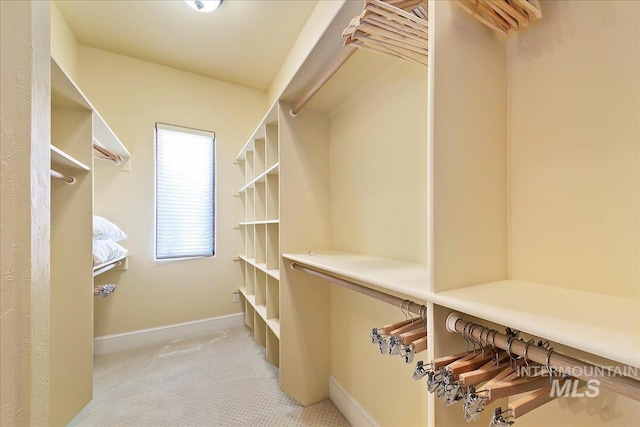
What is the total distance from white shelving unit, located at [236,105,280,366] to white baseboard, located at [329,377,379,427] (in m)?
0.51

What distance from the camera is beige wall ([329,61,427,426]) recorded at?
1.13 m

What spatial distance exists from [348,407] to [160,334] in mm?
2109

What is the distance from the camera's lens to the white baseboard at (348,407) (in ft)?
4.63

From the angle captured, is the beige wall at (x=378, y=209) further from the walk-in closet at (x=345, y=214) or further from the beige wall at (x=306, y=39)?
the beige wall at (x=306, y=39)

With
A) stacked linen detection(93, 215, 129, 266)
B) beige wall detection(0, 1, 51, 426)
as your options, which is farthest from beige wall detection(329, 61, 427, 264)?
stacked linen detection(93, 215, 129, 266)

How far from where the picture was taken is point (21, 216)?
0.55 m

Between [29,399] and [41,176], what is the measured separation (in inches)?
20.4

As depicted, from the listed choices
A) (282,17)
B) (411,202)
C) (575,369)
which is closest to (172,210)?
(282,17)

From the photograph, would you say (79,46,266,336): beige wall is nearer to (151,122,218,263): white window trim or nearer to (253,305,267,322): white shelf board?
(151,122,218,263): white window trim

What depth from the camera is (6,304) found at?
53cm

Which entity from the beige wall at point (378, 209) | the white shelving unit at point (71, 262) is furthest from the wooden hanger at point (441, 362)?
the white shelving unit at point (71, 262)

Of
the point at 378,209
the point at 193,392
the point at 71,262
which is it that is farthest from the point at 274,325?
the point at 71,262

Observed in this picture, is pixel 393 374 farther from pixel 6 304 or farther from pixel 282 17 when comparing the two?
pixel 282 17

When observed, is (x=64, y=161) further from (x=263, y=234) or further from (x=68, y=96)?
(x=263, y=234)
